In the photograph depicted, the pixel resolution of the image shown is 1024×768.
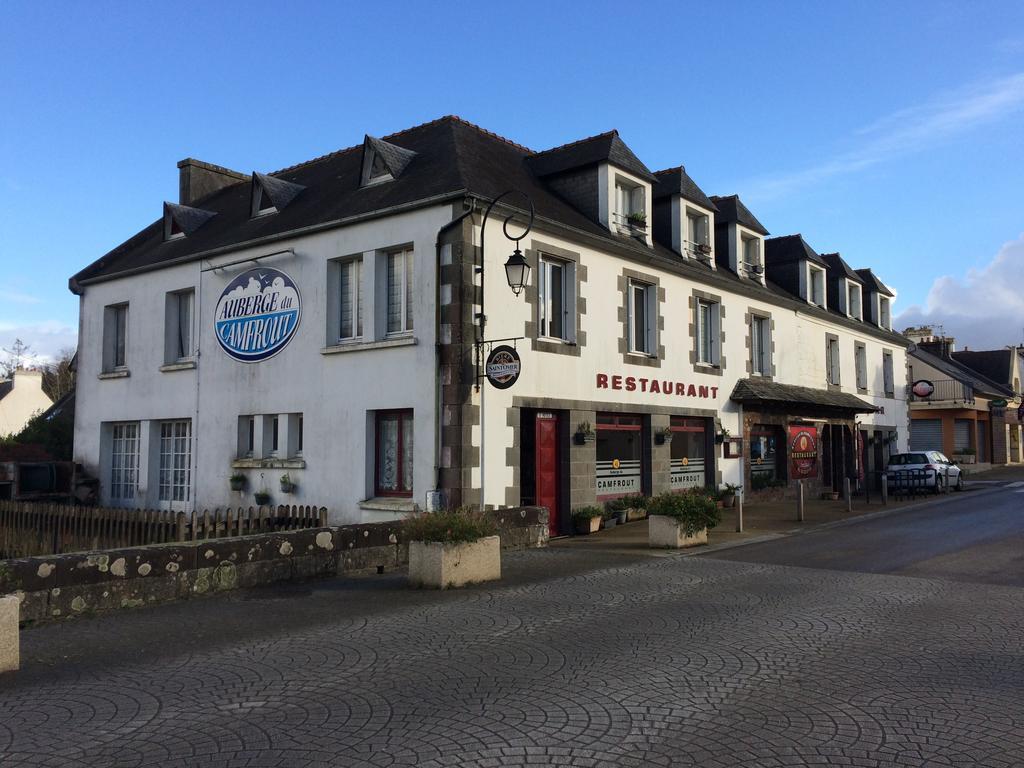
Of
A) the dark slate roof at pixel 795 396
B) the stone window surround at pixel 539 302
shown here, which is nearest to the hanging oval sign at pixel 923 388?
the dark slate roof at pixel 795 396

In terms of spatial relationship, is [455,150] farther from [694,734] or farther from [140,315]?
[694,734]

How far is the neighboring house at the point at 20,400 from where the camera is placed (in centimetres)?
4500

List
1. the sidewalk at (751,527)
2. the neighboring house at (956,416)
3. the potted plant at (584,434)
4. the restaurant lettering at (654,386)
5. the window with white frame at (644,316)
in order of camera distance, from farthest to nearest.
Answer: the neighboring house at (956,416) < the window with white frame at (644,316) < the restaurant lettering at (654,386) < the potted plant at (584,434) < the sidewalk at (751,527)

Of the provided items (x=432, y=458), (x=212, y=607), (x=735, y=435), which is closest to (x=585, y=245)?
(x=432, y=458)

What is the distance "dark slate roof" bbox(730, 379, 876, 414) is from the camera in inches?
849

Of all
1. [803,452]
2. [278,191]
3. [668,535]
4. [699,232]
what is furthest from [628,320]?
[803,452]

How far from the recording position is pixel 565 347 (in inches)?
637

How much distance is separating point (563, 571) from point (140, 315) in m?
13.8

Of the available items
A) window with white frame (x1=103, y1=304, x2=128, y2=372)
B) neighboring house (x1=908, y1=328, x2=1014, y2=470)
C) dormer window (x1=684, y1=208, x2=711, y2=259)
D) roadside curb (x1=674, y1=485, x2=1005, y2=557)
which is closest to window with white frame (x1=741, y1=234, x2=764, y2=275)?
dormer window (x1=684, y1=208, x2=711, y2=259)

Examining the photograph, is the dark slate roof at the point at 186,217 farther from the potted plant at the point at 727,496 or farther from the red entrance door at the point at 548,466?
the potted plant at the point at 727,496

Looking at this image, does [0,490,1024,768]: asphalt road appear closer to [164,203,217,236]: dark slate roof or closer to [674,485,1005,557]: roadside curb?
[674,485,1005,557]: roadside curb

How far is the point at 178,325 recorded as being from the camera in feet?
64.4

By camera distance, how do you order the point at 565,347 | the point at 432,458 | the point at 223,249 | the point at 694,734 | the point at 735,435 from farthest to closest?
the point at 735,435
the point at 223,249
the point at 565,347
the point at 432,458
the point at 694,734

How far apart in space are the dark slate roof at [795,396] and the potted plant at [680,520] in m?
8.47
